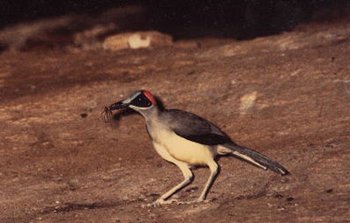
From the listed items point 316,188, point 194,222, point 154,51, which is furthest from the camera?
point 154,51

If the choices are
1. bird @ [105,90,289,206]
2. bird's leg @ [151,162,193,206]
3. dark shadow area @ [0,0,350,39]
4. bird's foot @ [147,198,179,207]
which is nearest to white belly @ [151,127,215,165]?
bird @ [105,90,289,206]

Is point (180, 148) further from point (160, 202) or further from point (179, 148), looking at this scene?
point (160, 202)

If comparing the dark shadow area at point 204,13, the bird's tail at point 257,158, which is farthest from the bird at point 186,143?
the dark shadow area at point 204,13

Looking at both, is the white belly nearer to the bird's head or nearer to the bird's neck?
the bird's neck

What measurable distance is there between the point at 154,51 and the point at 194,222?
5634 mm

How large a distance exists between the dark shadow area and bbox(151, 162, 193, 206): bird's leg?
18.3 ft

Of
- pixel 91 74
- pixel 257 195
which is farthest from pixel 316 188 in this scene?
pixel 91 74

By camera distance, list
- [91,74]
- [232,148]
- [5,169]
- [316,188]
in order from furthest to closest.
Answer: [91,74] < [5,169] < [232,148] < [316,188]

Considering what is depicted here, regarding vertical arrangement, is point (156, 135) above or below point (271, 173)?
Result: above

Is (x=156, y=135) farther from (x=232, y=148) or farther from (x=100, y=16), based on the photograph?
(x=100, y=16)

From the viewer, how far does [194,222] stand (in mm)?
6195

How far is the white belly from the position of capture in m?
6.98

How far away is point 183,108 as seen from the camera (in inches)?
357

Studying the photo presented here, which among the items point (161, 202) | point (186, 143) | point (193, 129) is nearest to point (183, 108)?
point (193, 129)
